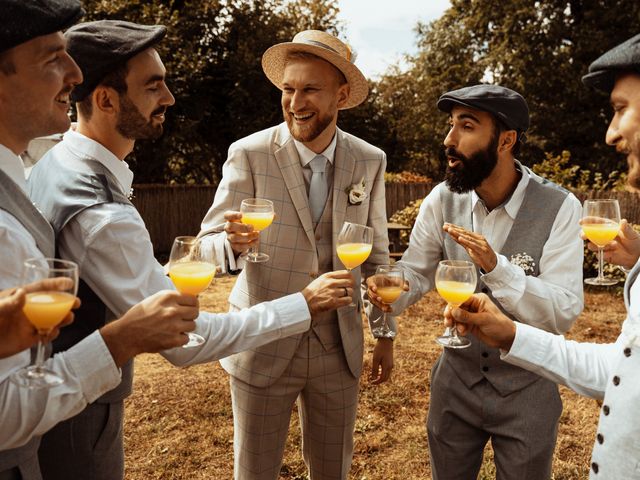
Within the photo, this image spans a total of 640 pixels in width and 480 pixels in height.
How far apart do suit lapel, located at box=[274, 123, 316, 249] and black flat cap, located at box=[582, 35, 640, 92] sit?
1.71 metres

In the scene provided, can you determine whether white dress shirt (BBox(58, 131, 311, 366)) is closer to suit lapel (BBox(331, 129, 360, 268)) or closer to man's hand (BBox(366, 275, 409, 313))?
Answer: man's hand (BBox(366, 275, 409, 313))

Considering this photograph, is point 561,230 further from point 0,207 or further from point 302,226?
point 0,207

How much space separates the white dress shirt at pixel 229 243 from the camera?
10.9ft

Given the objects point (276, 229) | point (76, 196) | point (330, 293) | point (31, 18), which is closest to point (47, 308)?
point (76, 196)

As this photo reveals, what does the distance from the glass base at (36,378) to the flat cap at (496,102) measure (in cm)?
259

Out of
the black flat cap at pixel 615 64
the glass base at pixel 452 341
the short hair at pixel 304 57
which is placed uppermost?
the short hair at pixel 304 57

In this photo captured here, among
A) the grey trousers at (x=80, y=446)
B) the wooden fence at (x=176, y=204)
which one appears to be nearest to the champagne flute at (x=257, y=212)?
the grey trousers at (x=80, y=446)

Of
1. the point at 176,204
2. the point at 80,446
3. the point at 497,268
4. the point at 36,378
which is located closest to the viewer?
the point at 36,378

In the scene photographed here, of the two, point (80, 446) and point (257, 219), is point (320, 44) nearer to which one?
point (257, 219)

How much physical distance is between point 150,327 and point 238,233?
48.0 inches

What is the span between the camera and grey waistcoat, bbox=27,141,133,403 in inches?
93.2

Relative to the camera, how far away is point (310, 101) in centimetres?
361

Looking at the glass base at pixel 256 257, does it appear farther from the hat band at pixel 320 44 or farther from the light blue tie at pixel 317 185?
the hat band at pixel 320 44

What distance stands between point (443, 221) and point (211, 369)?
4.37m
